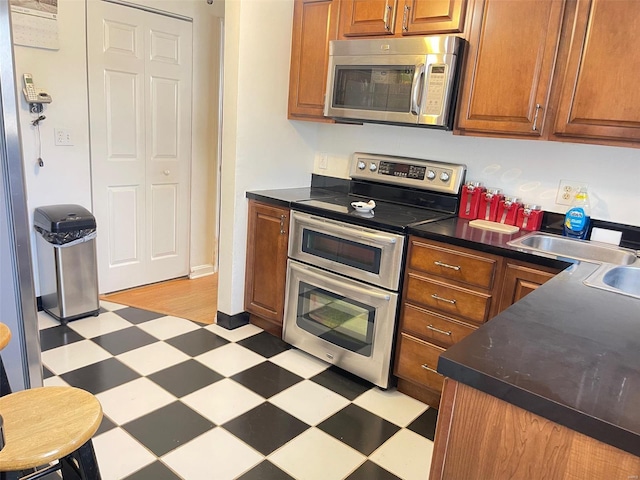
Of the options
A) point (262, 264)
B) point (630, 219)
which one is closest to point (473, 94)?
point (630, 219)

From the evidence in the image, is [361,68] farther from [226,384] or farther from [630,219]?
[226,384]

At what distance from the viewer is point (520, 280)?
6.43ft

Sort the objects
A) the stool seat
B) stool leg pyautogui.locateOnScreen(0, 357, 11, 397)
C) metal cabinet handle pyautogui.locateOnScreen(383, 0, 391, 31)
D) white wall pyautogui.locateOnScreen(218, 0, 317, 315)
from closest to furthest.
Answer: the stool seat, stool leg pyautogui.locateOnScreen(0, 357, 11, 397), metal cabinet handle pyautogui.locateOnScreen(383, 0, 391, 31), white wall pyautogui.locateOnScreen(218, 0, 317, 315)

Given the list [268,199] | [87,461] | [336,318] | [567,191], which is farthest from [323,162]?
[87,461]

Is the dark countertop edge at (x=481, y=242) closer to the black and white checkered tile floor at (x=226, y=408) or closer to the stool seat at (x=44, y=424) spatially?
the black and white checkered tile floor at (x=226, y=408)

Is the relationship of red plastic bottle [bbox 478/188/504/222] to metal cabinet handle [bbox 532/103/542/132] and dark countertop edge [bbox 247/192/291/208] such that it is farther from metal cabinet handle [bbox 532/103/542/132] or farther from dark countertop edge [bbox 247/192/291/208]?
dark countertop edge [bbox 247/192/291/208]

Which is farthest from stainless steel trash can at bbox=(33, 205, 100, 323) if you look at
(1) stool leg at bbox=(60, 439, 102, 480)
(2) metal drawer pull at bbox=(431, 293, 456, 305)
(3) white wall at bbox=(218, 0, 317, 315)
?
(2) metal drawer pull at bbox=(431, 293, 456, 305)

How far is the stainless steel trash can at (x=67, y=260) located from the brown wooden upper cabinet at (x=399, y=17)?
6.20 ft

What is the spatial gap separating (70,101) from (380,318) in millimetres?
2302

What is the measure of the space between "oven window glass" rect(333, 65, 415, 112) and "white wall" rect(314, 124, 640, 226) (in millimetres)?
396

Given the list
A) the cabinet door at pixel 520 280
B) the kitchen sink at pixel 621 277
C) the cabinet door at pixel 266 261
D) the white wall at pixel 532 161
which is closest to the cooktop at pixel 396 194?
the white wall at pixel 532 161

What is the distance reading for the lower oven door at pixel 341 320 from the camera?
2371 millimetres

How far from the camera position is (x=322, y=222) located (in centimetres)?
254

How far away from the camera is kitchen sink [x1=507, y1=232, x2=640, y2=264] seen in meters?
2.03
